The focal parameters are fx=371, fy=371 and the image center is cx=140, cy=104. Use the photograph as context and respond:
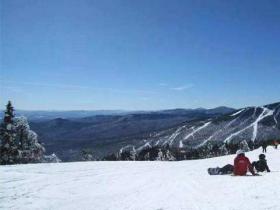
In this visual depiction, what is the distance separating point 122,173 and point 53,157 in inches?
1797

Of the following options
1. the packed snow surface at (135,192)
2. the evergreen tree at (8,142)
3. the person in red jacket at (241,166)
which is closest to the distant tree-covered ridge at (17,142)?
the evergreen tree at (8,142)

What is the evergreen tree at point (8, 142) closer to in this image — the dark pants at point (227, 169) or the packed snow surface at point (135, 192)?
the packed snow surface at point (135, 192)

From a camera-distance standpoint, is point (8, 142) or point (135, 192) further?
point (8, 142)

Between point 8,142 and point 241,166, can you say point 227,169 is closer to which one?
point 241,166

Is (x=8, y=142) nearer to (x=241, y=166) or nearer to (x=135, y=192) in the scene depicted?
(x=241, y=166)

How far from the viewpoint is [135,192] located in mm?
13586

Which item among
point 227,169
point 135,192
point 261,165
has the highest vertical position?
point 261,165

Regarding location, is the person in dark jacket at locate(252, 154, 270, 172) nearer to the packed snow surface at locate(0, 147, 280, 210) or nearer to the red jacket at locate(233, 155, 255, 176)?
the red jacket at locate(233, 155, 255, 176)

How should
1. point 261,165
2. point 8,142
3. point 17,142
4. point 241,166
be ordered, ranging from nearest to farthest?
1. point 241,166
2. point 261,165
3. point 8,142
4. point 17,142

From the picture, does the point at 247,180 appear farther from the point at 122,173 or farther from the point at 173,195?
the point at 122,173

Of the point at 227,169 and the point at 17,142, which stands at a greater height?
the point at 227,169

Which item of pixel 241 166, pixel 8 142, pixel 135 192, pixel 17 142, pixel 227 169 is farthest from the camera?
pixel 17 142

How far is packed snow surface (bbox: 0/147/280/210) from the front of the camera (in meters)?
11.1

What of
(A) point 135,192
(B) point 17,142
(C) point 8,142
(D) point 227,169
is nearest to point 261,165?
(D) point 227,169
